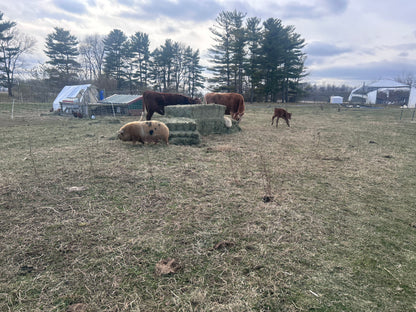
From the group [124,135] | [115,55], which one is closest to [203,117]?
[124,135]

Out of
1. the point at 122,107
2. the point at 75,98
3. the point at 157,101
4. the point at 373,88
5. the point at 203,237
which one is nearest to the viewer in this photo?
the point at 203,237

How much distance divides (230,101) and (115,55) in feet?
107

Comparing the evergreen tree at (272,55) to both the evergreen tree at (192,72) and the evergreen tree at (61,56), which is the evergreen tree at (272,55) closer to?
the evergreen tree at (192,72)

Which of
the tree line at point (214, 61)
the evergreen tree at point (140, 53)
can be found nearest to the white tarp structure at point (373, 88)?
the tree line at point (214, 61)

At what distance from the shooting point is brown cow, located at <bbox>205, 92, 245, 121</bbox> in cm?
1193

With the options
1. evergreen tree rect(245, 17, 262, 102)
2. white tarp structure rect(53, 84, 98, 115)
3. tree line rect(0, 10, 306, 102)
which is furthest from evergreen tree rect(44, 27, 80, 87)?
evergreen tree rect(245, 17, 262, 102)

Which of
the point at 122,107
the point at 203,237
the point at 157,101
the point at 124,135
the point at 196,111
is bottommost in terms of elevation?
the point at 203,237

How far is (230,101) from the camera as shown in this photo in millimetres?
11969

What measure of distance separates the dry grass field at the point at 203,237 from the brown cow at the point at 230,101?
768 cm

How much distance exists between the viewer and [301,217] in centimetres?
287

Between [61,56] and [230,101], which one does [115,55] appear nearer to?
[61,56]

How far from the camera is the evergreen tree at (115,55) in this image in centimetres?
3644

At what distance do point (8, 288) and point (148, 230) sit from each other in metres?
1.19

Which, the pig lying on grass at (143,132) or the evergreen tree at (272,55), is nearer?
the pig lying on grass at (143,132)
